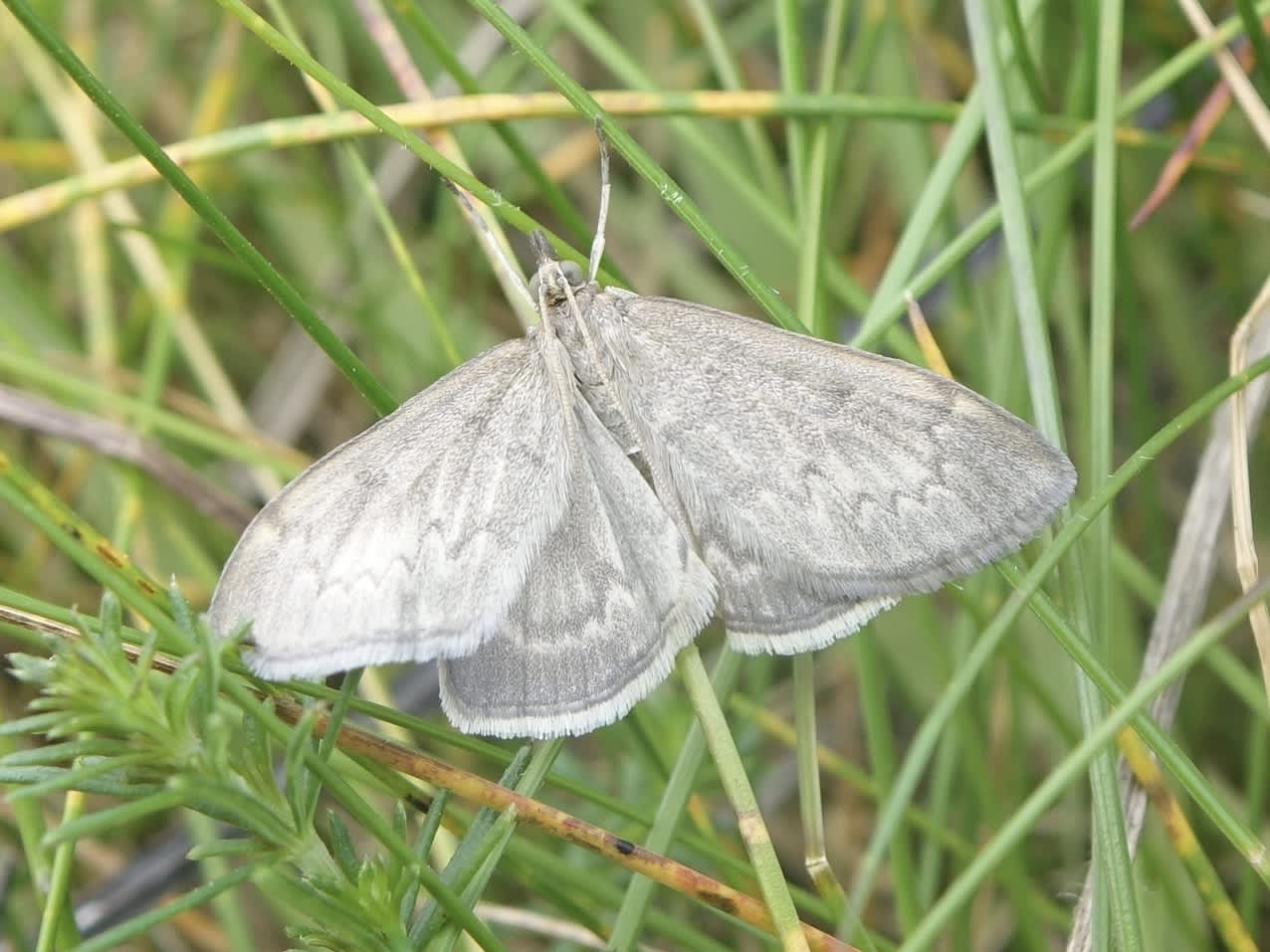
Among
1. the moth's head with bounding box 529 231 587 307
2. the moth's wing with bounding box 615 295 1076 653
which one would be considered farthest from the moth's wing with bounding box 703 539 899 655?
the moth's head with bounding box 529 231 587 307

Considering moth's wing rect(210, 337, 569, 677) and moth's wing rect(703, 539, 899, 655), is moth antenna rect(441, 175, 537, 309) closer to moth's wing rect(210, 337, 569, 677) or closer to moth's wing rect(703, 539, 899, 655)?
moth's wing rect(210, 337, 569, 677)

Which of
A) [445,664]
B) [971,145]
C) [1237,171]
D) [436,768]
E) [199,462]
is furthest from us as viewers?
[199,462]

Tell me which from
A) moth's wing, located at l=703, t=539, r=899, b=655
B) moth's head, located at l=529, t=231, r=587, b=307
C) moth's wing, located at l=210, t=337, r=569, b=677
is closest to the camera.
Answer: moth's wing, located at l=210, t=337, r=569, b=677

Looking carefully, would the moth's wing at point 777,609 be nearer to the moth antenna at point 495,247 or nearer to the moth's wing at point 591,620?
the moth's wing at point 591,620

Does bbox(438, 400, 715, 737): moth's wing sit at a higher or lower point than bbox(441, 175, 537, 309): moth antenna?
lower

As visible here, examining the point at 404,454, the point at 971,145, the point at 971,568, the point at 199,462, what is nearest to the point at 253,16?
the point at 404,454

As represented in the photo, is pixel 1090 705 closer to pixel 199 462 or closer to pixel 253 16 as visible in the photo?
pixel 253 16
